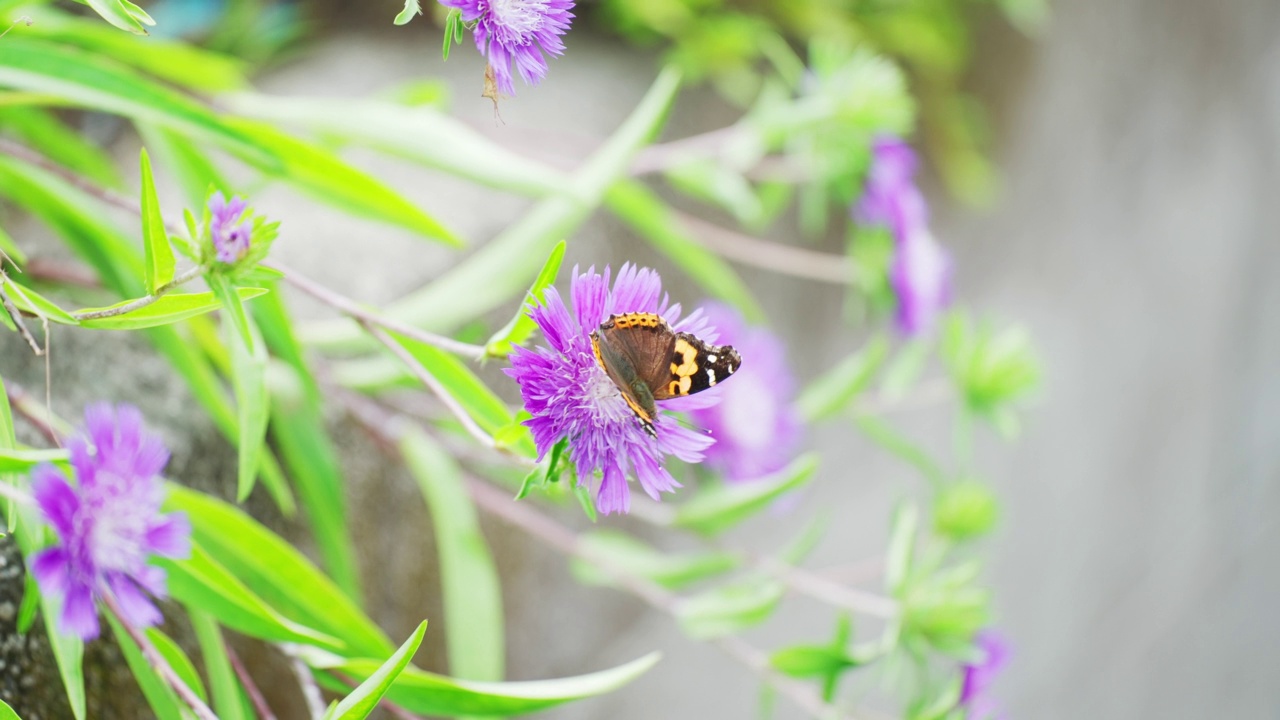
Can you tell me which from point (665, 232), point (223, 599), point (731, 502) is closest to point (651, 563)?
point (731, 502)

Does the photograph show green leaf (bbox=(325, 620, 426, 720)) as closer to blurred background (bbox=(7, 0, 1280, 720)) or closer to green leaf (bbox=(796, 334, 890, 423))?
green leaf (bbox=(796, 334, 890, 423))

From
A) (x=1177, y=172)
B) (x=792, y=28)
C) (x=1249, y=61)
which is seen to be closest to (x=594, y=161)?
(x=792, y=28)

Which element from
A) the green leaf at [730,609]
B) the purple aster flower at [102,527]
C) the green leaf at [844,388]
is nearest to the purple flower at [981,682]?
the green leaf at [730,609]

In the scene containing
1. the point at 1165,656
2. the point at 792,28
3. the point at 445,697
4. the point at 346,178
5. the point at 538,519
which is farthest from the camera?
the point at 1165,656

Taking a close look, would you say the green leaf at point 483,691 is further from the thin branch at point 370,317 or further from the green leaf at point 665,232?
the green leaf at point 665,232

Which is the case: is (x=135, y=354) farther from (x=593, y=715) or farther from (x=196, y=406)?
(x=593, y=715)

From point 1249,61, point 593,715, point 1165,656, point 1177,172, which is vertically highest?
point 1249,61
